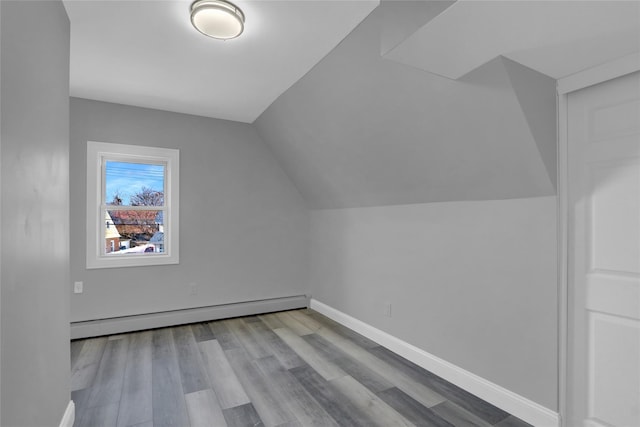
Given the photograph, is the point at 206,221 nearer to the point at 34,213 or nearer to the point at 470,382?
the point at 34,213

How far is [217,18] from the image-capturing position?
2.01m

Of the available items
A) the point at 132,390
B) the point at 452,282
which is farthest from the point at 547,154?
the point at 132,390

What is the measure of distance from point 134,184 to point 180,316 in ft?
5.38

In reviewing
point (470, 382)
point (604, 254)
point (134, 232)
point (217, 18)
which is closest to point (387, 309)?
point (470, 382)

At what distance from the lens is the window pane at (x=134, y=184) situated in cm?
379

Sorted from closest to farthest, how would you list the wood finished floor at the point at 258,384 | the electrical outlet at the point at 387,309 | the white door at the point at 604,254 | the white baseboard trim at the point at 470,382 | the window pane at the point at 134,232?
the white door at the point at 604,254 → the white baseboard trim at the point at 470,382 → the wood finished floor at the point at 258,384 → the electrical outlet at the point at 387,309 → the window pane at the point at 134,232

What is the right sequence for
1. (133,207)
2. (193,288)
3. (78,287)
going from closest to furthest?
(78,287), (133,207), (193,288)

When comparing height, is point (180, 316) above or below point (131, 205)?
below

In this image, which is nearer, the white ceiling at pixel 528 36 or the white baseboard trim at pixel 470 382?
the white ceiling at pixel 528 36

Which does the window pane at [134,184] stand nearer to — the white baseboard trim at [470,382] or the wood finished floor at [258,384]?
the wood finished floor at [258,384]

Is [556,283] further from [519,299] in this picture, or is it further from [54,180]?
[54,180]

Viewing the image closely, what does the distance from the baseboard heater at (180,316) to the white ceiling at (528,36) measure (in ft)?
11.6

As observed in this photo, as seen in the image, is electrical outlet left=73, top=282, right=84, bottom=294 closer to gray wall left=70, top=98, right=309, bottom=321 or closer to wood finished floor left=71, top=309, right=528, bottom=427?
gray wall left=70, top=98, right=309, bottom=321

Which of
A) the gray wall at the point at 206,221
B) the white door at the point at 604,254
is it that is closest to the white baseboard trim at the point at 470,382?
the white door at the point at 604,254
